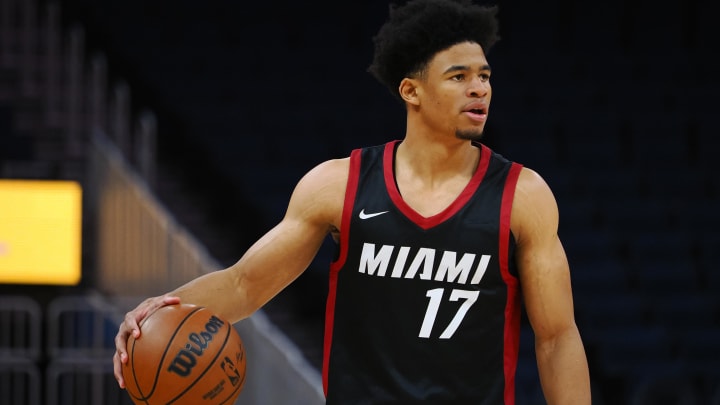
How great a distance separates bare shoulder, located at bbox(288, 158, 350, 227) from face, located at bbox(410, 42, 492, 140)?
31 cm

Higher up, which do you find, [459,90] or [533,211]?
[459,90]

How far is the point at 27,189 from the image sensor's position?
29.0 feet

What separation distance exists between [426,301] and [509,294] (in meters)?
0.23

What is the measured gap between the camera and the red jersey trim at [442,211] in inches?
140

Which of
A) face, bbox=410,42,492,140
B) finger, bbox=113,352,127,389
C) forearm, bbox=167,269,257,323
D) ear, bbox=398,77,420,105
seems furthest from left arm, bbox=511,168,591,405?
finger, bbox=113,352,127,389

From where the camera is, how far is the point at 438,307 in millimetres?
3504

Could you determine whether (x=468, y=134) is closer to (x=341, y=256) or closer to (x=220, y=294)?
(x=341, y=256)

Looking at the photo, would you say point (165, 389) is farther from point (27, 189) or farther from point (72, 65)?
point (72, 65)

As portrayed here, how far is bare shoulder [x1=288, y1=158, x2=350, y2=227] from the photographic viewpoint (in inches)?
144

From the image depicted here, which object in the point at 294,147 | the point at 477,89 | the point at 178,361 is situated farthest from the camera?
the point at 294,147

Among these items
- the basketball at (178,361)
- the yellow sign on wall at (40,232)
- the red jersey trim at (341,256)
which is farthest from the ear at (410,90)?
the yellow sign on wall at (40,232)

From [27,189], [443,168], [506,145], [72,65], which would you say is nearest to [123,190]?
[27,189]

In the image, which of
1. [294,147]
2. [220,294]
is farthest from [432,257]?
[294,147]

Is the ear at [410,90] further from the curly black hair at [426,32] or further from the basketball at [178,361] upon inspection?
the basketball at [178,361]
